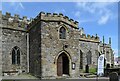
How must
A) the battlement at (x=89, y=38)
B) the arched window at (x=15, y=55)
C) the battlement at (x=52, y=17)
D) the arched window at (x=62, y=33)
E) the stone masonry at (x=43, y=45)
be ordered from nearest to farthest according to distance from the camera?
the stone masonry at (x=43, y=45) → the battlement at (x=52, y=17) → the arched window at (x=62, y=33) → the arched window at (x=15, y=55) → the battlement at (x=89, y=38)

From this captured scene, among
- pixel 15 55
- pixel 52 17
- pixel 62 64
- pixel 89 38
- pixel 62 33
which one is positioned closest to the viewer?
pixel 52 17

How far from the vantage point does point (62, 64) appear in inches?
1164

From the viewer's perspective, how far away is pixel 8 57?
29.6 meters

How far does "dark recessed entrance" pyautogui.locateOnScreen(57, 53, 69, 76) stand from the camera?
29.0m

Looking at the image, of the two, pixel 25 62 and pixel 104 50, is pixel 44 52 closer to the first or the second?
pixel 25 62

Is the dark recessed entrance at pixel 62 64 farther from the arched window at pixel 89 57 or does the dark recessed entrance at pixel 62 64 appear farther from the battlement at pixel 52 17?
the arched window at pixel 89 57

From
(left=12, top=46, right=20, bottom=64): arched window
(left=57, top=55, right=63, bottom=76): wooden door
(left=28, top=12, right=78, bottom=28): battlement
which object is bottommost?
(left=57, top=55, right=63, bottom=76): wooden door

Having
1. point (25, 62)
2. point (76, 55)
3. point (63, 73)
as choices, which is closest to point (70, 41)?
point (76, 55)

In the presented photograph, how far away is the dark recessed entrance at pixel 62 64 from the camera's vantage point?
95.2 feet

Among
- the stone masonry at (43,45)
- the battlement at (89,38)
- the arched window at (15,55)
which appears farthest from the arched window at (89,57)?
the arched window at (15,55)

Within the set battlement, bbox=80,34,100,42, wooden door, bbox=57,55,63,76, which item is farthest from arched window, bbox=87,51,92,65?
wooden door, bbox=57,55,63,76

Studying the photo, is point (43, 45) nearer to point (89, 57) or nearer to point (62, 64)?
point (62, 64)

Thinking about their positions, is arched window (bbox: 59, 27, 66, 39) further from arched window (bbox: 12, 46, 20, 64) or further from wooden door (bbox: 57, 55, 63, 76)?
arched window (bbox: 12, 46, 20, 64)

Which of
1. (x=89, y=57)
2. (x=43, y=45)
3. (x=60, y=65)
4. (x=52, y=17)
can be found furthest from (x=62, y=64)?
(x=89, y=57)
